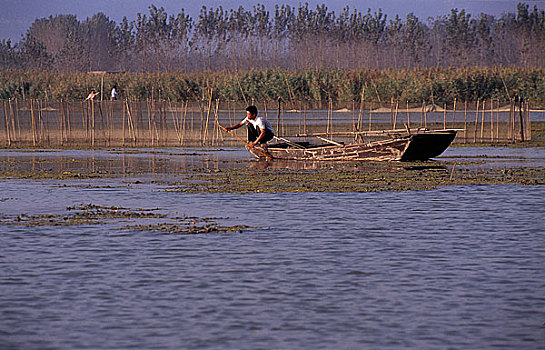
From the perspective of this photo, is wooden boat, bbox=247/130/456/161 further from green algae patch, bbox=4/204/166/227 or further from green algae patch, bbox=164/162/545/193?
green algae patch, bbox=4/204/166/227

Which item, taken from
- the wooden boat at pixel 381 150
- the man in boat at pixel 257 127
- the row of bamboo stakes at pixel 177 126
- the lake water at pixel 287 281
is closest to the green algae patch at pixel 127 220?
the lake water at pixel 287 281

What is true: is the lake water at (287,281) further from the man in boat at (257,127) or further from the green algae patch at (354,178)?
the man in boat at (257,127)

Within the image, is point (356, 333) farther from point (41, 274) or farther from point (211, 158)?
point (211, 158)

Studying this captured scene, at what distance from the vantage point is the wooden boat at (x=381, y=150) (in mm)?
23219

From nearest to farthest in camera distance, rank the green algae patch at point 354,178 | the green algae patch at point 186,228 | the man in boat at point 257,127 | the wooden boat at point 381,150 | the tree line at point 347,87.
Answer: the green algae patch at point 186,228 → the green algae patch at point 354,178 → the wooden boat at point 381,150 → the man in boat at point 257,127 → the tree line at point 347,87

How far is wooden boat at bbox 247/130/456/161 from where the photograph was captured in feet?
76.2

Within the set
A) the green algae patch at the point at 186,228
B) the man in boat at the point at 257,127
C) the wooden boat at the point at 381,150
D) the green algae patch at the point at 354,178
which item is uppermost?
the man in boat at the point at 257,127

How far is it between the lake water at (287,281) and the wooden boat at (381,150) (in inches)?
330

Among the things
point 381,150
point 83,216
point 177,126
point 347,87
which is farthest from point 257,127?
point 347,87

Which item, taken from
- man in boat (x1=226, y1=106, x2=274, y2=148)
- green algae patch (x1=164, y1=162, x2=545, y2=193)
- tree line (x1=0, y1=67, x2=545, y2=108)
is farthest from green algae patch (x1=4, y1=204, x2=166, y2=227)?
tree line (x1=0, y1=67, x2=545, y2=108)

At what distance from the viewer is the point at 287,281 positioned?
9.23 metres

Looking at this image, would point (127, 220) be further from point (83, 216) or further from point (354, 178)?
point (354, 178)

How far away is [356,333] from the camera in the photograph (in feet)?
24.1

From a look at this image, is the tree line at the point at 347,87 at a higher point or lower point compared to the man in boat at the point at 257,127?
higher
